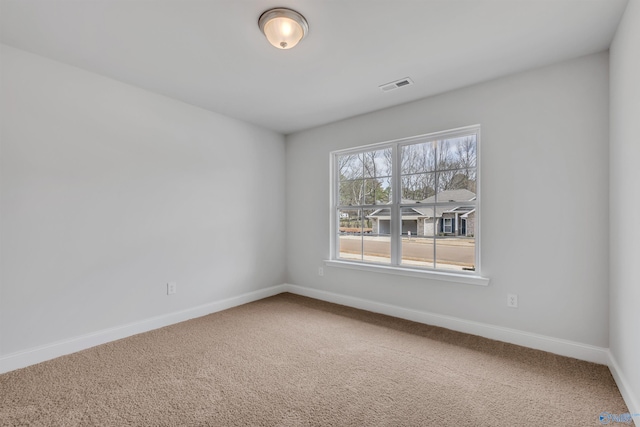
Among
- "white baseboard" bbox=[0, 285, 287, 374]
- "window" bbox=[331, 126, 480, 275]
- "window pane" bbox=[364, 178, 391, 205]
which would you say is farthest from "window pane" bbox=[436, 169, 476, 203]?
"white baseboard" bbox=[0, 285, 287, 374]

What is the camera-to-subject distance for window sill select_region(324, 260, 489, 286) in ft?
9.16

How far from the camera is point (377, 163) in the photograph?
145 inches

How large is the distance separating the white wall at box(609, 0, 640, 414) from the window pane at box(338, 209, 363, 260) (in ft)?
7.80

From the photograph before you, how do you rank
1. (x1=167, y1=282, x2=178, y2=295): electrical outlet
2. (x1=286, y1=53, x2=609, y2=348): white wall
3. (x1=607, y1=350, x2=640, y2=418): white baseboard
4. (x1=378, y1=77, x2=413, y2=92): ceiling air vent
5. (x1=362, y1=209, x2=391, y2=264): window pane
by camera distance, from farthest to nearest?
(x1=362, y1=209, x2=391, y2=264): window pane → (x1=167, y1=282, x2=178, y2=295): electrical outlet → (x1=378, y1=77, x2=413, y2=92): ceiling air vent → (x1=286, y1=53, x2=609, y2=348): white wall → (x1=607, y1=350, x2=640, y2=418): white baseboard

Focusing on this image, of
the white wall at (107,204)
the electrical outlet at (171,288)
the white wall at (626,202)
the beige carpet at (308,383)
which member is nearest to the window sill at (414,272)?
the beige carpet at (308,383)

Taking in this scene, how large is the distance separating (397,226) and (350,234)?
718 mm

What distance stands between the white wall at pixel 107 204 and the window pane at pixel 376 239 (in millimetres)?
1594

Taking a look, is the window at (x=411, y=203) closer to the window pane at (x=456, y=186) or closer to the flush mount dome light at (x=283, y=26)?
the window pane at (x=456, y=186)

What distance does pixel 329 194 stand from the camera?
4.03m

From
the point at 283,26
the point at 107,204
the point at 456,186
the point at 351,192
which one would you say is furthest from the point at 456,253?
the point at 107,204

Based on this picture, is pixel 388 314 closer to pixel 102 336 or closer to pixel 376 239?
pixel 376 239

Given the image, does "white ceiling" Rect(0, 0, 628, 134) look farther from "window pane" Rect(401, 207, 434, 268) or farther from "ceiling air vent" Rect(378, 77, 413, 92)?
"window pane" Rect(401, 207, 434, 268)

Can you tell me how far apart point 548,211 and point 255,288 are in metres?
3.43

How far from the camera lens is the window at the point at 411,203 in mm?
2965
